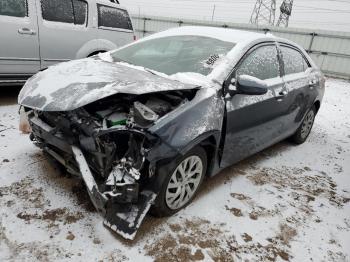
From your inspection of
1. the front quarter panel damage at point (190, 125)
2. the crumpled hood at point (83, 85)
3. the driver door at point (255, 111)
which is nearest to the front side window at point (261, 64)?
the driver door at point (255, 111)

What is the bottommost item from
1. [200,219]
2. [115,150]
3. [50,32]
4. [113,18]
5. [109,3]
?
[200,219]

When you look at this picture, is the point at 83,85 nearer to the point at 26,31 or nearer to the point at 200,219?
the point at 200,219

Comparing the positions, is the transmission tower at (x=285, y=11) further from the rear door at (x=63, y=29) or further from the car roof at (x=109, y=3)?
the rear door at (x=63, y=29)

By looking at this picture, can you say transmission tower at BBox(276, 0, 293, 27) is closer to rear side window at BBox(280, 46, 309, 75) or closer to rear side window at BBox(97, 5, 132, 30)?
rear side window at BBox(97, 5, 132, 30)

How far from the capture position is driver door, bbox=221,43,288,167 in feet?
10.1

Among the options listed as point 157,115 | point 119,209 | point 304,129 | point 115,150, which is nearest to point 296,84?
point 304,129

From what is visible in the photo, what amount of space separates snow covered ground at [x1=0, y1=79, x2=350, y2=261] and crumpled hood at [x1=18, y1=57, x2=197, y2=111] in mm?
857

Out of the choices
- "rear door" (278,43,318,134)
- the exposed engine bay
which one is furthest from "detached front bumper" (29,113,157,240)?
"rear door" (278,43,318,134)

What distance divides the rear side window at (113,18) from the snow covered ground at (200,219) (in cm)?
273

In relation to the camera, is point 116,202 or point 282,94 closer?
point 116,202

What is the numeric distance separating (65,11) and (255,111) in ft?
12.5

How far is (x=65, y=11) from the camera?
5.39m

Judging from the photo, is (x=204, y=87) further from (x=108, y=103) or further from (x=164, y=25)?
(x=164, y=25)

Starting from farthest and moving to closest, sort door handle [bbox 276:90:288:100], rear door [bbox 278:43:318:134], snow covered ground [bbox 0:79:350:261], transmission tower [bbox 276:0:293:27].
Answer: transmission tower [bbox 276:0:293:27] < rear door [bbox 278:43:318:134] < door handle [bbox 276:90:288:100] < snow covered ground [bbox 0:79:350:261]
